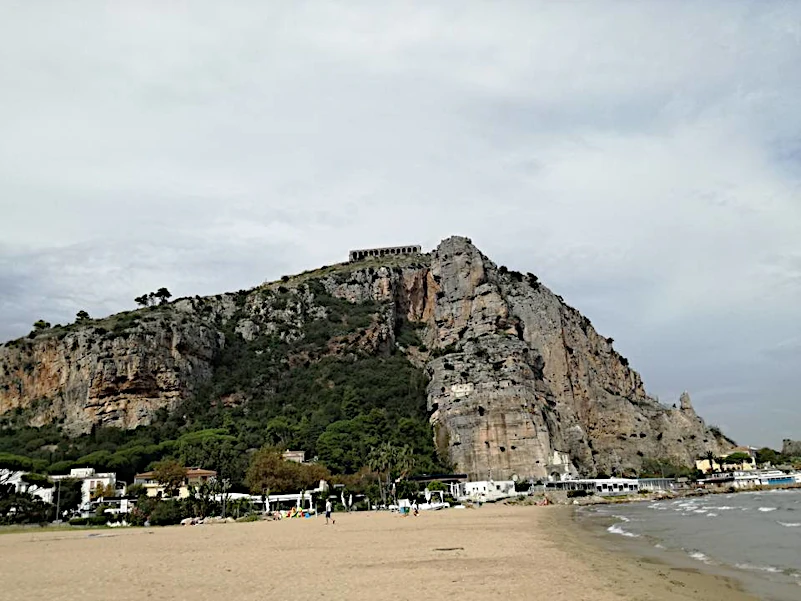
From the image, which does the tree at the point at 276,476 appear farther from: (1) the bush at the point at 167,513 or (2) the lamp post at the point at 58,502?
(2) the lamp post at the point at 58,502

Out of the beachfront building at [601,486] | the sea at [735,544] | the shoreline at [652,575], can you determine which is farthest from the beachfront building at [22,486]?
the beachfront building at [601,486]

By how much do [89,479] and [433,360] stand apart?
57612 mm

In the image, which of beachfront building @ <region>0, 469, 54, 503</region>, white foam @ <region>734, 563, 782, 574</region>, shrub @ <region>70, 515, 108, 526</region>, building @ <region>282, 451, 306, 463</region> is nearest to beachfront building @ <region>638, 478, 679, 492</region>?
building @ <region>282, 451, 306, 463</region>

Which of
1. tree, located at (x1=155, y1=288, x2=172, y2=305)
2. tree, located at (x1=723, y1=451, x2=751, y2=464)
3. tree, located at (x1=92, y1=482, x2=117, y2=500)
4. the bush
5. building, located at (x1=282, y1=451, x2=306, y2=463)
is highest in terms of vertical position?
tree, located at (x1=155, y1=288, x2=172, y2=305)

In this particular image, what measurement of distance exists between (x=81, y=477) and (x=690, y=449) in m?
98.6

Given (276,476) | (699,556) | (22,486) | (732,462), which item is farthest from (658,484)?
(22,486)

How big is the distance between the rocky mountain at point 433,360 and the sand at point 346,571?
68.6 metres

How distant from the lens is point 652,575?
19.6m

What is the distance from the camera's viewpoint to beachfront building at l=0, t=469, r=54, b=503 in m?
61.4

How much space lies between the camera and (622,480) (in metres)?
100

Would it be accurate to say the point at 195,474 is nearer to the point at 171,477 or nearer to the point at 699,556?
the point at 171,477

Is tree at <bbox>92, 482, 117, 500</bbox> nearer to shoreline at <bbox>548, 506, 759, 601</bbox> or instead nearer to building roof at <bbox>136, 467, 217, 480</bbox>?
building roof at <bbox>136, 467, 217, 480</bbox>

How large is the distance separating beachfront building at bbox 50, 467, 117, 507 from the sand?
4443cm

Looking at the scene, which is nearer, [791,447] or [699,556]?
[699,556]
